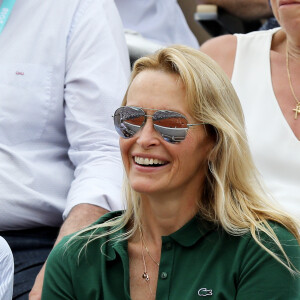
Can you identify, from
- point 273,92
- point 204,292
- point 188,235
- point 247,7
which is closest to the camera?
point 204,292

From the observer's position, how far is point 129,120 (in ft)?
6.82

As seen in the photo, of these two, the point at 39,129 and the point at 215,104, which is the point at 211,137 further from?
the point at 39,129

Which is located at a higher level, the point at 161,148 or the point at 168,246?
the point at 161,148

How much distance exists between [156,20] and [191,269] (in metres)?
2.23

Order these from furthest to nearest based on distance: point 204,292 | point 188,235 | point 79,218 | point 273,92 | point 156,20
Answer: point 156,20
point 273,92
point 79,218
point 188,235
point 204,292

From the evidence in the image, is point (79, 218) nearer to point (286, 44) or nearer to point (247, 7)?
point (286, 44)

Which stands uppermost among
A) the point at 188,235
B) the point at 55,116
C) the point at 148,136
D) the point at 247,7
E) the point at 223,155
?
the point at 148,136

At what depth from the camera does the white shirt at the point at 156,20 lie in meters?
4.00

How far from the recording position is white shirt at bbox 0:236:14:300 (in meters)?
2.20

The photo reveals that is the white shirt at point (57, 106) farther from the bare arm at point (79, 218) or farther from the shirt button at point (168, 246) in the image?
the shirt button at point (168, 246)

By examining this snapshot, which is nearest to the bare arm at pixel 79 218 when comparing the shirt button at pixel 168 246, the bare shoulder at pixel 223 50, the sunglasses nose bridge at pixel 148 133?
the shirt button at pixel 168 246

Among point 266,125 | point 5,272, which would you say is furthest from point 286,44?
point 5,272

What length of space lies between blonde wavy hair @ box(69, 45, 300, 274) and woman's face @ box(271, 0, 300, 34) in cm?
61

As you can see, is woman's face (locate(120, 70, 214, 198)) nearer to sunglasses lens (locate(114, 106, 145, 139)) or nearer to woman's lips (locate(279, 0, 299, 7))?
sunglasses lens (locate(114, 106, 145, 139))
